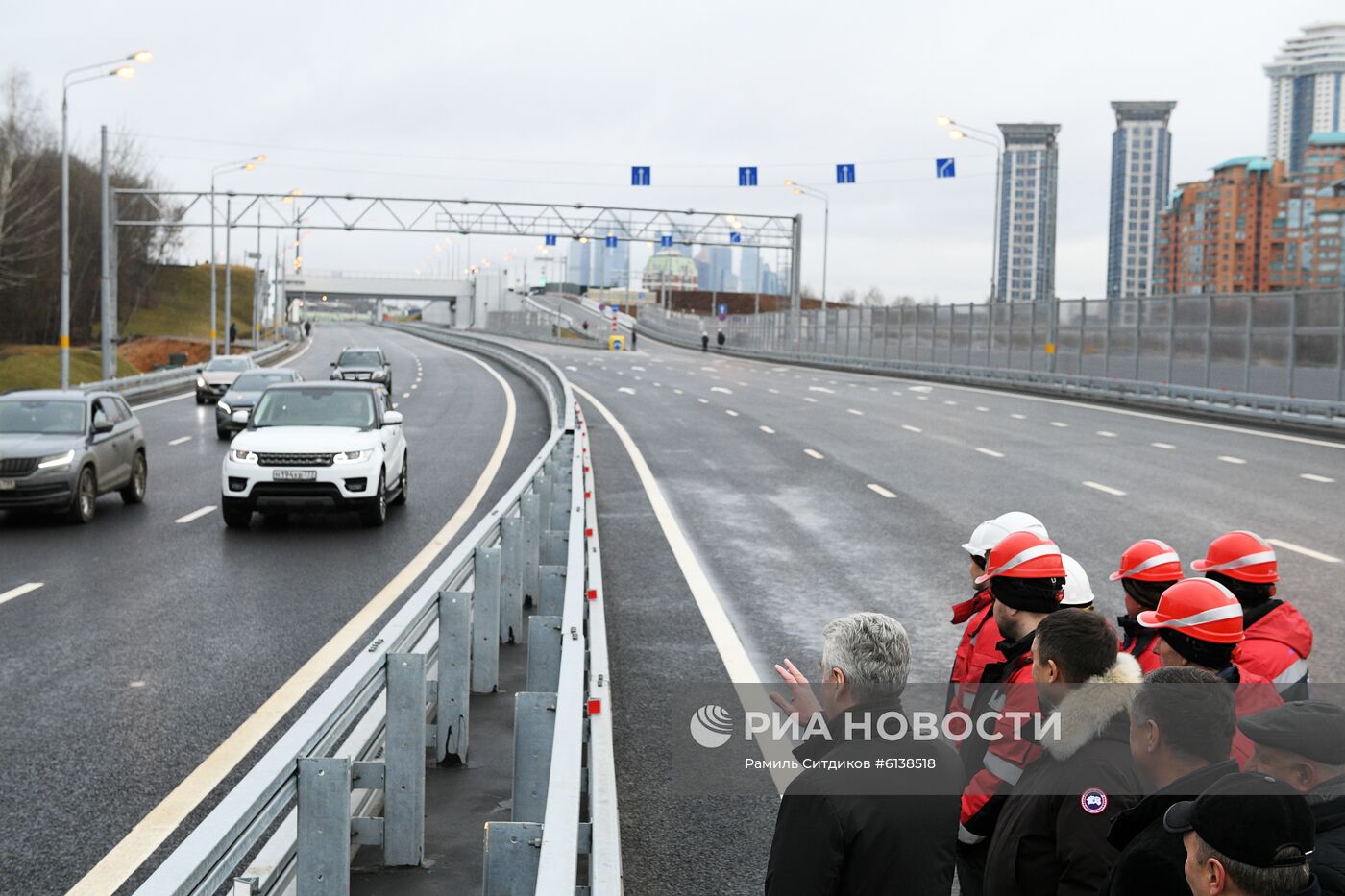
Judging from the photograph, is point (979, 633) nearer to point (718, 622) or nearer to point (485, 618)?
point (485, 618)

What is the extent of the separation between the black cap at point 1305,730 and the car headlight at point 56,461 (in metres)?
16.8

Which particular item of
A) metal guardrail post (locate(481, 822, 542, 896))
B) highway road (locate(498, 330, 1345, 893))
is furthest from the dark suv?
metal guardrail post (locate(481, 822, 542, 896))

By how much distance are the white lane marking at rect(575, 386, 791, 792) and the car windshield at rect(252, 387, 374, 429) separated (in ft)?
13.1

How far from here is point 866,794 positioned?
11.8 feet

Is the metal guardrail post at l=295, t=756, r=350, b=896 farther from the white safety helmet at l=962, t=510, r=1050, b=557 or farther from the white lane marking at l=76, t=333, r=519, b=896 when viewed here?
the white safety helmet at l=962, t=510, r=1050, b=557

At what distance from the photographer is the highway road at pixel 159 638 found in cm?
732

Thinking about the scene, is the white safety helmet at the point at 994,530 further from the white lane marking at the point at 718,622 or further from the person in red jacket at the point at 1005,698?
the white lane marking at the point at 718,622

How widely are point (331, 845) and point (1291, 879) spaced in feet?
10.5

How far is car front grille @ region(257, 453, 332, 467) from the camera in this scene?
17.6 meters

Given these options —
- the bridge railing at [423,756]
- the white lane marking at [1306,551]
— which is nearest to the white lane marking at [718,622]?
the bridge railing at [423,756]

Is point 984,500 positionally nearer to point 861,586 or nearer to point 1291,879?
point 861,586

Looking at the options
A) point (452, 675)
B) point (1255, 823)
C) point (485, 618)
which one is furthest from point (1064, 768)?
point (485, 618)

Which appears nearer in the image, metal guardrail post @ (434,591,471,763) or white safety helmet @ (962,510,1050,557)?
white safety helmet @ (962,510,1050,557)

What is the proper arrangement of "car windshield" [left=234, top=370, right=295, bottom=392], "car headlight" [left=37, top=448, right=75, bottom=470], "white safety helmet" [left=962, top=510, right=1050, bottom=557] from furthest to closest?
"car windshield" [left=234, top=370, right=295, bottom=392] < "car headlight" [left=37, top=448, right=75, bottom=470] < "white safety helmet" [left=962, top=510, right=1050, bottom=557]
